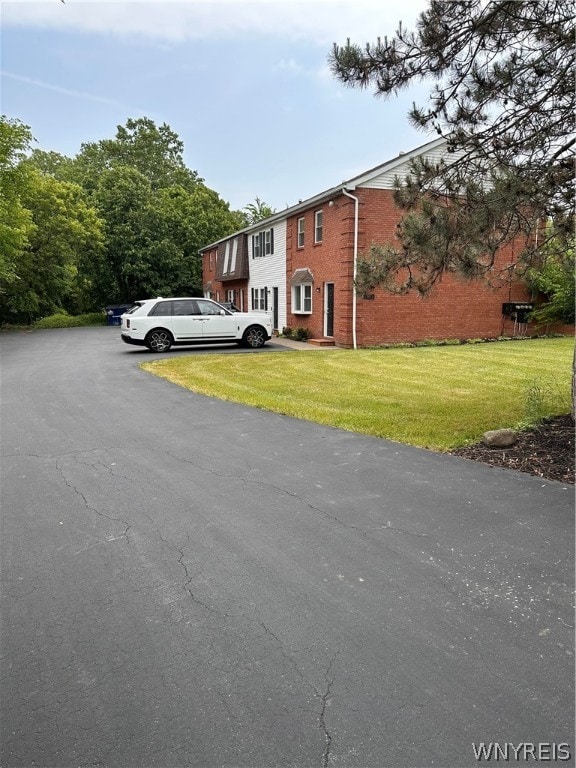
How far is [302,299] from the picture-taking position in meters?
21.1

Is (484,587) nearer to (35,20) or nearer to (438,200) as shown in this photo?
(438,200)

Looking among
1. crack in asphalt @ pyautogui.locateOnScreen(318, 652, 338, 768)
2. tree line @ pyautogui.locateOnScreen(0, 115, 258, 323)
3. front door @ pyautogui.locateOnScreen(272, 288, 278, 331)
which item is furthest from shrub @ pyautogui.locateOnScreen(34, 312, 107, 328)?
crack in asphalt @ pyautogui.locateOnScreen(318, 652, 338, 768)

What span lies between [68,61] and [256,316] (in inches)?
497

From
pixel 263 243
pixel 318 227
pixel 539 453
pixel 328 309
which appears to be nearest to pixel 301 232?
pixel 318 227

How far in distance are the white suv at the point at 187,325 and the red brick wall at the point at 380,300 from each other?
279cm

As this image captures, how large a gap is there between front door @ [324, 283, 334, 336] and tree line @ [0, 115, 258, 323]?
42.5 feet

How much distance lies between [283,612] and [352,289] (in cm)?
1294

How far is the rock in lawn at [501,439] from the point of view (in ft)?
18.8

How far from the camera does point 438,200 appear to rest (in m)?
6.08

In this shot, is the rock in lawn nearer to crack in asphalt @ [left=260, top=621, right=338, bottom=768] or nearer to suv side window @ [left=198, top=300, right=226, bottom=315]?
crack in asphalt @ [left=260, top=621, right=338, bottom=768]

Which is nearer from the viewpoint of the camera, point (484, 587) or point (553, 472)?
point (484, 587)

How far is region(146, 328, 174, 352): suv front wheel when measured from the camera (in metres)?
17.0

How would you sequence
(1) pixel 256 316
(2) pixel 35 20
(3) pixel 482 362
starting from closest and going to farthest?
(2) pixel 35 20 → (3) pixel 482 362 → (1) pixel 256 316

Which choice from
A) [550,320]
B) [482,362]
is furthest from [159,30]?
[550,320]
